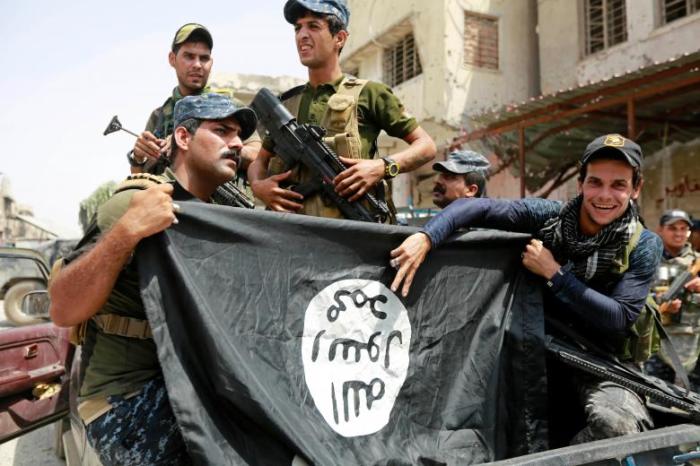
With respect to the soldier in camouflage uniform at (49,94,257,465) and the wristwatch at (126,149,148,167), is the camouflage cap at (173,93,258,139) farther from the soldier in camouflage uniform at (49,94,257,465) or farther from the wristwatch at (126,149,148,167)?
the wristwatch at (126,149,148,167)

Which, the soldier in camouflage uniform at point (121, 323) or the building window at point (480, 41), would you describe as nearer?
the soldier in camouflage uniform at point (121, 323)

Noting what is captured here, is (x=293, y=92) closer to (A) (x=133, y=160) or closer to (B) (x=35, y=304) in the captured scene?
(A) (x=133, y=160)

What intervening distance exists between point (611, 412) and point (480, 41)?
13055 millimetres

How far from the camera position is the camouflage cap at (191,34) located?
3.45m

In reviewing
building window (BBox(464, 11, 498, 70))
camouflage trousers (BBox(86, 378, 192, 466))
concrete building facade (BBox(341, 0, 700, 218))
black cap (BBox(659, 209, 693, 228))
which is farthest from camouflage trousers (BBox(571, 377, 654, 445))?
building window (BBox(464, 11, 498, 70))

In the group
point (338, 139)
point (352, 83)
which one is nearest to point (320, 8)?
point (352, 83)

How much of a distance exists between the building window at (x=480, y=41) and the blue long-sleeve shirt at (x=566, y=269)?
11886 mm

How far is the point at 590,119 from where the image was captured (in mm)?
9117

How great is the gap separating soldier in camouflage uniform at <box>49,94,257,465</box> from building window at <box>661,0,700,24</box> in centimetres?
1063

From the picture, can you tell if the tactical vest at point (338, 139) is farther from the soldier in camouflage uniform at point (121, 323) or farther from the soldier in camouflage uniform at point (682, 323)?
the soldier in camouflage uniform at point (682, 323)

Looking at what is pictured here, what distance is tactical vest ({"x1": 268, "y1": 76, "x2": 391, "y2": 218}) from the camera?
2793 millimetres

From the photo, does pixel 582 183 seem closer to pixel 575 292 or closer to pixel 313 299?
pixel 575 292

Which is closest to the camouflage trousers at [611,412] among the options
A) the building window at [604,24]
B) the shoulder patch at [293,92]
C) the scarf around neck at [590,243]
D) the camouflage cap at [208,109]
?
the scarf around neck at [590,243]

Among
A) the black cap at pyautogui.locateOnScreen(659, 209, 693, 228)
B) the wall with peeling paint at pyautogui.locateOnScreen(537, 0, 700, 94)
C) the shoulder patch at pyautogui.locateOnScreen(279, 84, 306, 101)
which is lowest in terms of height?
the black cap at pyautogui.locateOnScreen(659, 209, 693, 228)
